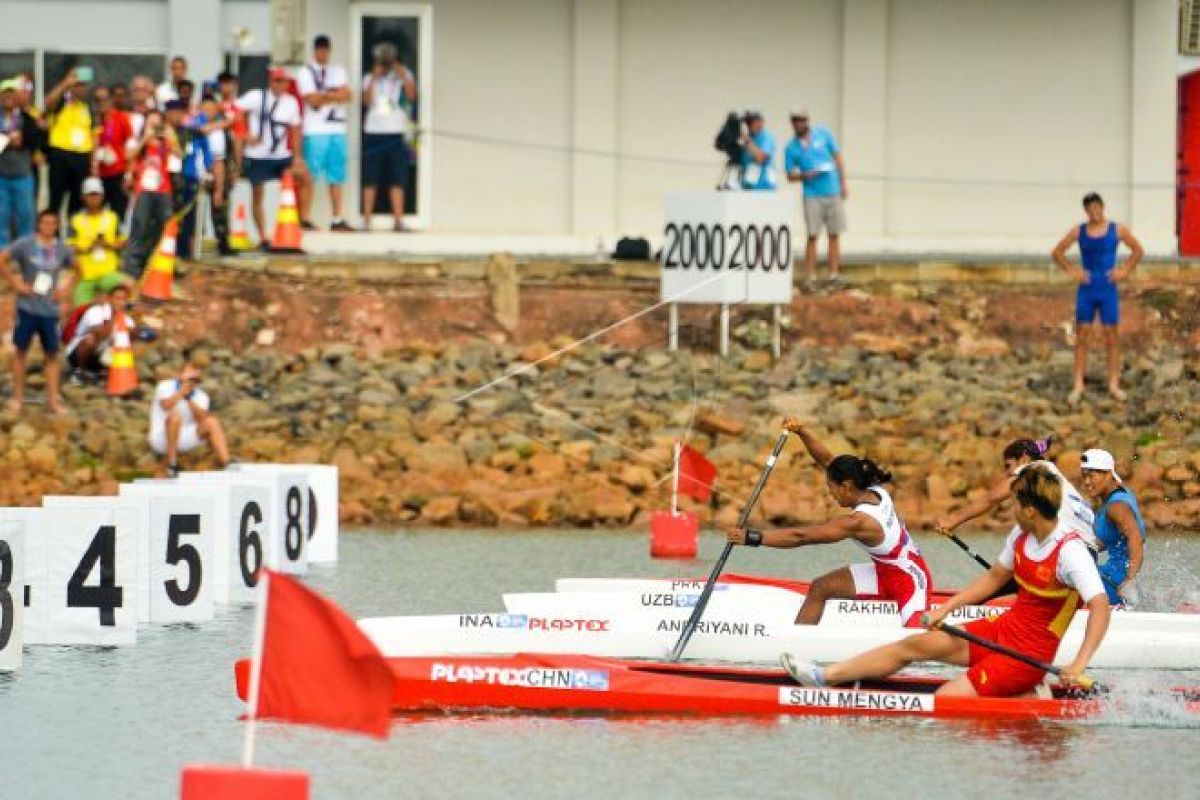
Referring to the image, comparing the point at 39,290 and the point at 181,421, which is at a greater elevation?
the point at 39,290

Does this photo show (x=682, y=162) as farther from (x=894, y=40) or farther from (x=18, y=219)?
(x=18, y=219)

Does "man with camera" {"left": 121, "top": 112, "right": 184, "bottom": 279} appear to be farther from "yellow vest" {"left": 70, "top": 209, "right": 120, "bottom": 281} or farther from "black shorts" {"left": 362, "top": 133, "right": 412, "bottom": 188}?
"black shorts" {"left": 362, "top": 133, "right": 412, "bottom": 188}

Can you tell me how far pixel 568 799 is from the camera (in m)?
14.2

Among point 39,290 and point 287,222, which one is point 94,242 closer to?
point 39,290

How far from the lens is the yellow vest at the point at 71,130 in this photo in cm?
3048

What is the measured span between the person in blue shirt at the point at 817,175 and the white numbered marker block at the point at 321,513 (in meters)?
8.23

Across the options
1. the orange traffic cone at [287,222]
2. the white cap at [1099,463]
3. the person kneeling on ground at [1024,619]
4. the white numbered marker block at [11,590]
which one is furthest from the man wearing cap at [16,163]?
the person kneeling on ground at [1024,619]

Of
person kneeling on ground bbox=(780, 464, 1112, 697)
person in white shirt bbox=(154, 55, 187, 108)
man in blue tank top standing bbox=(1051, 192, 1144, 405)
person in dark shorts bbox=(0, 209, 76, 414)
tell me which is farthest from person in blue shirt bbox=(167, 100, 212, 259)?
person kneeling on ground bbox=(780, 464, 1112, 697)

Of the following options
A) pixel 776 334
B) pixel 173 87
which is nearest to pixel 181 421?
pixel 173 87

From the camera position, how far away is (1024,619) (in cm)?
1598

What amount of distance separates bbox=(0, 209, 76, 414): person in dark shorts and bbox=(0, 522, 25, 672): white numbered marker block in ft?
34.3

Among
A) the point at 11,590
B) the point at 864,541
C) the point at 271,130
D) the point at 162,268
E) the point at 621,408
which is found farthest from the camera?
the point at 271,130

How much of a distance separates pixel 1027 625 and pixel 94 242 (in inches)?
630

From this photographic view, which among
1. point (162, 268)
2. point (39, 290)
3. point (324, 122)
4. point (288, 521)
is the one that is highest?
point (324, 122)
